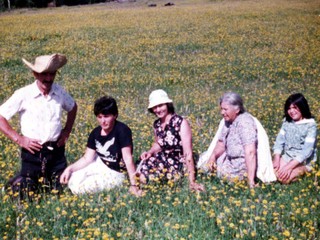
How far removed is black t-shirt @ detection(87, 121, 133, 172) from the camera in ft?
19.6

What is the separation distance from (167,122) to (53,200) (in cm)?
199

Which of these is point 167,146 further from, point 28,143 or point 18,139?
point 18,139

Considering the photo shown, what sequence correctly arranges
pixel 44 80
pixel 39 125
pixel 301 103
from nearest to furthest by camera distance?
1. pixel 44 80
2. pixel 39 125
3. pixel 301 103

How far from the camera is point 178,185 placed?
5688mm

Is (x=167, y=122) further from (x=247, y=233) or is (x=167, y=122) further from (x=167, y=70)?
(x=167, y=70)

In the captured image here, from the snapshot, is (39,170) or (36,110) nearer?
(36,110)

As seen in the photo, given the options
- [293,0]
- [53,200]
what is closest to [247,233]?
[53,200]

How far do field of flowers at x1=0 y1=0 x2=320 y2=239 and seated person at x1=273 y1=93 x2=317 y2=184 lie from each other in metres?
0.23

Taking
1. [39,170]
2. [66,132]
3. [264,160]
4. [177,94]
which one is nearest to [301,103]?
[264,160]

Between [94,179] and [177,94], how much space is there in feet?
20.3

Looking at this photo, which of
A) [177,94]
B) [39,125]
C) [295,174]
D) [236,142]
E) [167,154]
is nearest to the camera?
[39,125]

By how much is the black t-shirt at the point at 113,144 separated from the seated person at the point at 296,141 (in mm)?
2167

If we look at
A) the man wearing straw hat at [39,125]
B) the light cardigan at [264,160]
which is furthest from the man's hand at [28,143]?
the light cardigan at [264,160]

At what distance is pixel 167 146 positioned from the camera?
21.4ft
